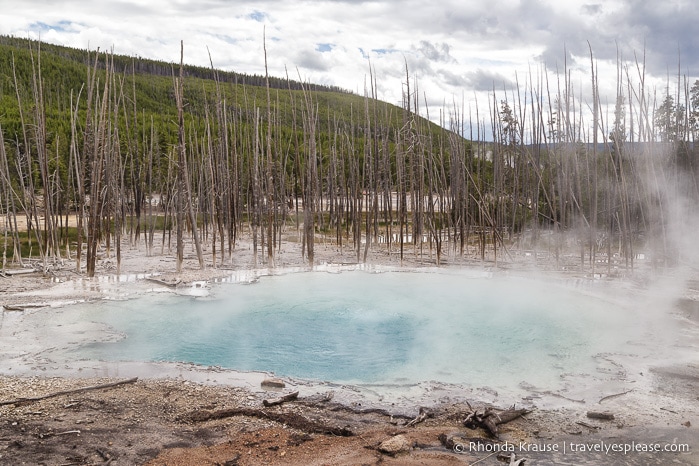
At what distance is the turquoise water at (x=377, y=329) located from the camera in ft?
25.0

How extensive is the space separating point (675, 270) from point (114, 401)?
12693 millimetres

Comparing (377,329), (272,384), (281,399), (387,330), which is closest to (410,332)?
(387,330)

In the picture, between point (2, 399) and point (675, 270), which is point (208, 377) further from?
point (675, 270)

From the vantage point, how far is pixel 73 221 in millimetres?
27172

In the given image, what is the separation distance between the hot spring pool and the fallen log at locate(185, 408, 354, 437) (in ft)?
5.17

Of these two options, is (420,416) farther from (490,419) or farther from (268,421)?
(268,421)

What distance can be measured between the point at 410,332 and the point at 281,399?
3968 millimetres

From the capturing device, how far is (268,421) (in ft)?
17.9

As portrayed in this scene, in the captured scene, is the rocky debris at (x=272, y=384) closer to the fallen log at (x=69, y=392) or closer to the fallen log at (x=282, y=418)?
the fallen log at (x=282, y=418)

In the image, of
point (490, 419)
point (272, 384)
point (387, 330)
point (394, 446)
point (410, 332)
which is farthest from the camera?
point (387, 330)

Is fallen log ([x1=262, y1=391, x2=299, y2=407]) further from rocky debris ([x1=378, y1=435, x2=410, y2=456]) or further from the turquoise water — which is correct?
rocky debris ([x1=378, y1=435, x2=410, y2=456])

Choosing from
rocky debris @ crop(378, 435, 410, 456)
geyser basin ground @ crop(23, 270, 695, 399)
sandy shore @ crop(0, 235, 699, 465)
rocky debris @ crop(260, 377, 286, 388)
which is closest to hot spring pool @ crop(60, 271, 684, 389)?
geyser basin ground @ crop(23, 270, 695, 399)

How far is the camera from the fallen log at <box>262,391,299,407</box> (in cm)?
577

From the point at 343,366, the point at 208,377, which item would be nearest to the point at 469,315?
the point at 343,366
